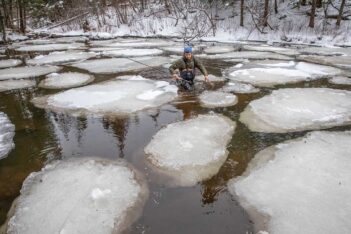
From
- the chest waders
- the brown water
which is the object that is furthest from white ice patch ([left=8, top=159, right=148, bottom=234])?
the chest waders

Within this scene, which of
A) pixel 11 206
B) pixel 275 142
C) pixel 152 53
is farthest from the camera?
pixel 152 53

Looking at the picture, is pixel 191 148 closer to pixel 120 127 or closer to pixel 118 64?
pixel 120 127

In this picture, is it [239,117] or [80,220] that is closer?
Answer: [80,220]

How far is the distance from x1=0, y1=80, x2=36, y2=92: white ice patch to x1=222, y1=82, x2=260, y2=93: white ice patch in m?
4.85

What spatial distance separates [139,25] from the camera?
19938 mm

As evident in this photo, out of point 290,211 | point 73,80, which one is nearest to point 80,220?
point 290,211

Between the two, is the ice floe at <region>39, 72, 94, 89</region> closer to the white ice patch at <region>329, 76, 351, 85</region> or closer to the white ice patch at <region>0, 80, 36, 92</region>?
the white ice patch at <region>0, 80, 36, 92</region>

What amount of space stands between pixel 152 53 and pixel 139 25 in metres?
8.94

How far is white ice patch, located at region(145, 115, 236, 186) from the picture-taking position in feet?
12.2

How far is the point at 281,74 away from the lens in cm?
811

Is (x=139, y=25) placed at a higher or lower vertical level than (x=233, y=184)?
higher

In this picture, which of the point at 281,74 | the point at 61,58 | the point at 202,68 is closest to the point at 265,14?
the point at 281,74

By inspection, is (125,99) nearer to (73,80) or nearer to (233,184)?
(73,80)

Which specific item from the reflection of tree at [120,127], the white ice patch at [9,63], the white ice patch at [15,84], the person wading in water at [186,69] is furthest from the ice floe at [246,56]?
the white ice patch at [9,63]
